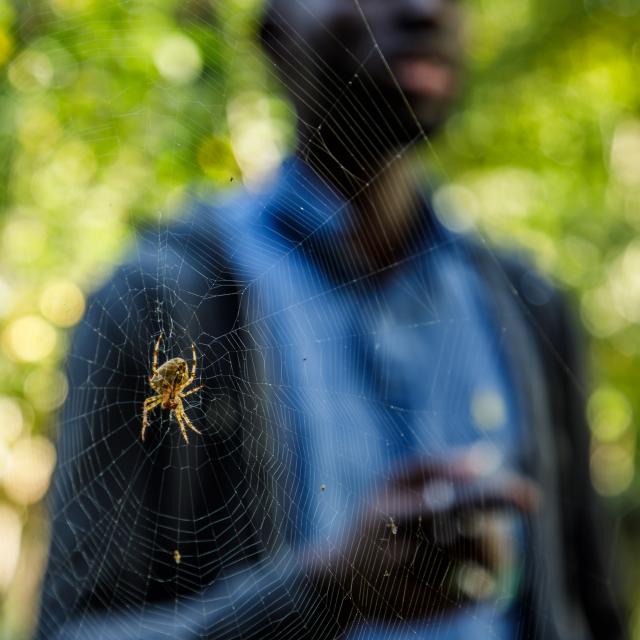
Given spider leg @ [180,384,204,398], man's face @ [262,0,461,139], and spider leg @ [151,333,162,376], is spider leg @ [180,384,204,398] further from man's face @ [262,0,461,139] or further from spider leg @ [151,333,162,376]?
man's face @ [262,0,461,139]

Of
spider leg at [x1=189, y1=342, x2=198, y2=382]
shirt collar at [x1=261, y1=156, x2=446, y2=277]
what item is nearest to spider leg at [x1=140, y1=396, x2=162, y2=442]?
spider leg at [x1=189, y1=342, x2=198, y2=382]

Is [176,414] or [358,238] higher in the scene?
[358,238]

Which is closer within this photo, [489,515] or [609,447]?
[489,515]

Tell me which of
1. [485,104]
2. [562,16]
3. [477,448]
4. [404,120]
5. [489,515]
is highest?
[562,16]

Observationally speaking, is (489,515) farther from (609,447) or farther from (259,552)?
(609,447)

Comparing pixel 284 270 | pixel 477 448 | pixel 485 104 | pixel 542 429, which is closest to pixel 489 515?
pixel 477 448

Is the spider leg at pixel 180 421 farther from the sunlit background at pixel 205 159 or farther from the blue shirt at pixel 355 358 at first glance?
the sunlit background at pixel 205 159
